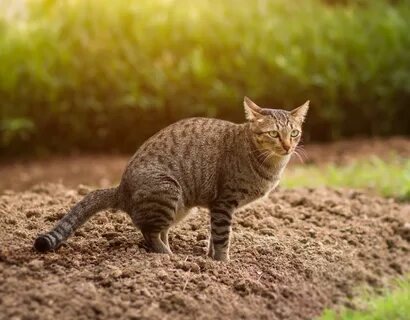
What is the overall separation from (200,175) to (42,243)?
1.20m

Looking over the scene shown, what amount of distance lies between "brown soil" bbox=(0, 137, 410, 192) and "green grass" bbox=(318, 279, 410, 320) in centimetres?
425

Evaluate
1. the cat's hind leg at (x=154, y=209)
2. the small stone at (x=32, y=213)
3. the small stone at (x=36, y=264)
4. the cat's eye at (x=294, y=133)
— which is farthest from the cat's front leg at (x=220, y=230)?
the small stone at (x=32, y=213)

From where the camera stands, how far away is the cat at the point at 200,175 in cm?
556

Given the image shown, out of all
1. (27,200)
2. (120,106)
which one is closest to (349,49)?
(120,106)

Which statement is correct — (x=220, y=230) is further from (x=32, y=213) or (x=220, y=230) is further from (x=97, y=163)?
(x=97, y=163)

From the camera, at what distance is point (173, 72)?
10492mm

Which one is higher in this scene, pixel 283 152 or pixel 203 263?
pixel 283 152

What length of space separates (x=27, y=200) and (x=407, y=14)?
661 cm

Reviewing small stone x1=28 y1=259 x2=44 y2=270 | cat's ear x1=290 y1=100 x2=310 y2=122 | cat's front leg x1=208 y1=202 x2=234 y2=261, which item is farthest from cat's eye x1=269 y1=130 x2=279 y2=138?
small stone x1=28 y1=259 x2=44 y2=270

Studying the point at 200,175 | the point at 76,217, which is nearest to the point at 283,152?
the point at 200,175

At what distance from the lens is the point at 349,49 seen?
10930 mm

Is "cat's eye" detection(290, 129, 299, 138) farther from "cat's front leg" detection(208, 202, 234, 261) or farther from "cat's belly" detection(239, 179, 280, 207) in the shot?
"cat's front leg" detection(208, 202, 234, 261)

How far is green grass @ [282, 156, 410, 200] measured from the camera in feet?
27.0

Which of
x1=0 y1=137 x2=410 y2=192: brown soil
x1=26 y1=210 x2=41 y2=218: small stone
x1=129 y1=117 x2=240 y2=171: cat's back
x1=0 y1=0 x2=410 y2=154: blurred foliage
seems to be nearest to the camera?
x1=129 y1=117 x2=240 y2=171: cat's back
